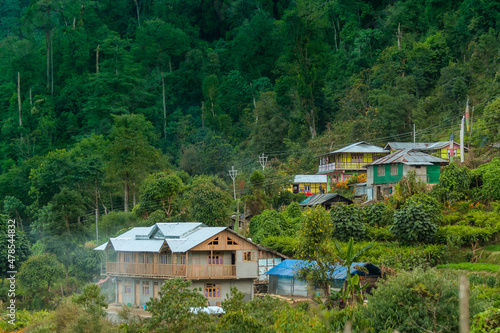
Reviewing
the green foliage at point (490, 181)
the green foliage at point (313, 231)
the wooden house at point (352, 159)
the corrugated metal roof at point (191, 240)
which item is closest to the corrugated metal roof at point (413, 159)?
the green foliage at point (490, 181)

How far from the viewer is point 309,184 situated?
5909 centimetres

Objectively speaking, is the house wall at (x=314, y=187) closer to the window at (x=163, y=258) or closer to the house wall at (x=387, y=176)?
the house wall at (x=387, y=176)

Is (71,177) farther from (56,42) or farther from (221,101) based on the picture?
(56,42)

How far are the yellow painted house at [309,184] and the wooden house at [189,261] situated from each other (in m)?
22.0

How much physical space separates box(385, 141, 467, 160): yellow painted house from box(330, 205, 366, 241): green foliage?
13882mm

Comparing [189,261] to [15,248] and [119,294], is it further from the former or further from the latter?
[15,248]

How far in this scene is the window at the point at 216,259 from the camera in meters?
34.0

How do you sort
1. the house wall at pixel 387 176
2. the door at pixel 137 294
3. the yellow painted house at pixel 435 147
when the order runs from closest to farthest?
the door at pixel 137 294 < the house wall at pixel 387 176 < the yellow painted house at pixel 435 147

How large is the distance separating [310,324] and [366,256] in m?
15.3

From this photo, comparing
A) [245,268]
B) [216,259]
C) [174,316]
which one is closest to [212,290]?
[216,259]

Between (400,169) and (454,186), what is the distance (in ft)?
22.1

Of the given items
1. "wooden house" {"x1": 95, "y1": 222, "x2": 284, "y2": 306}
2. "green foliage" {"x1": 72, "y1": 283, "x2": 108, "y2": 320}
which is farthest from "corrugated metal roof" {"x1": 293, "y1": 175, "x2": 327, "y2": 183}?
"green foliage" {"x1": 72, "y1": 283, "x2": 108, "y2": 320}

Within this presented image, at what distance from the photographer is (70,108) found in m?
90.4

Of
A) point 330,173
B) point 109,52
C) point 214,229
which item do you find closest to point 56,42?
point 109,52
